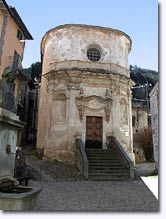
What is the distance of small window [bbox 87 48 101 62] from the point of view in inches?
608

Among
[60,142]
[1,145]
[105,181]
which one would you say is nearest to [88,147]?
[60,142]

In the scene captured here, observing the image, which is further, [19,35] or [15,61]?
[19,35]

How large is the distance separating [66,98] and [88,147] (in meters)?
3.30

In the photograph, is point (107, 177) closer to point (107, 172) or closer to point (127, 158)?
point (107, 172)

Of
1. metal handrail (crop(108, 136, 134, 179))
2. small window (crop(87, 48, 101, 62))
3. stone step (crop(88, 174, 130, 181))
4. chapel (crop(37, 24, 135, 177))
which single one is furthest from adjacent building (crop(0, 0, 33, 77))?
stone step (crop(88, 174, 130, 181))

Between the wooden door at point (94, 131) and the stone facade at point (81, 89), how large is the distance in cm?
18

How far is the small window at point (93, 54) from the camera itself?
15453 mm

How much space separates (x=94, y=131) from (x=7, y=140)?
9.56 m

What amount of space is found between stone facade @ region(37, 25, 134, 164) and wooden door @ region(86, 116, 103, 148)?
18 cm

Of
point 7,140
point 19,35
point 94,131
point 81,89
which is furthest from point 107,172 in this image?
point 19,35

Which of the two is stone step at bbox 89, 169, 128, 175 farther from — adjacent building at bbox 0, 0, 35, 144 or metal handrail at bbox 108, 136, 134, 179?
adjacent building at bbox 0, 0, 35, 144

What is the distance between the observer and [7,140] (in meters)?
4.74

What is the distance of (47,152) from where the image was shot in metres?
13.7

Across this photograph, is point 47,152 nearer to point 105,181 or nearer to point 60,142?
point 60,142
